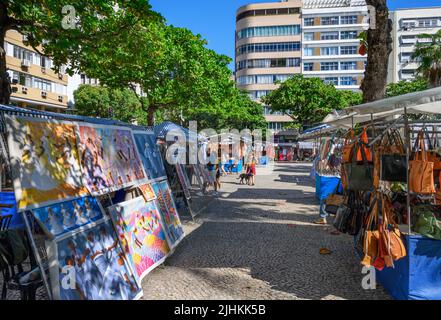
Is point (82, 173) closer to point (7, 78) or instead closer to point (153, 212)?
point (153, 212)

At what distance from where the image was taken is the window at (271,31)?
6744cm

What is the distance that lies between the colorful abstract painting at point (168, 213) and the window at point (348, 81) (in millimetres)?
60299

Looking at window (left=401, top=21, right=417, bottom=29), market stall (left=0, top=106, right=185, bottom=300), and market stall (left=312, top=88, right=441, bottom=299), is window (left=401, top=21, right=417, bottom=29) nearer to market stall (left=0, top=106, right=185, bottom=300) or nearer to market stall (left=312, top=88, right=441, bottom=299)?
market stall (left=312, top=88, right=441, bottom=299)

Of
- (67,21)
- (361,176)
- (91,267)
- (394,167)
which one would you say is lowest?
(91,267)

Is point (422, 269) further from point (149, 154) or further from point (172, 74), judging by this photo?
point (172, 74)

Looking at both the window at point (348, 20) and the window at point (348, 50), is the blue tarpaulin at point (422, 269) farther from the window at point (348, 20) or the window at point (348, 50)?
the window at point (348, 20)

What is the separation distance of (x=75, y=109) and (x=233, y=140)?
77.2 ft

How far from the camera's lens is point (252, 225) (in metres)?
9.76

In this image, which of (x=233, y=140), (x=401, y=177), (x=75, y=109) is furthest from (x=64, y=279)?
(x=75, y=109)

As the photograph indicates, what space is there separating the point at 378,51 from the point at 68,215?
24.7ft

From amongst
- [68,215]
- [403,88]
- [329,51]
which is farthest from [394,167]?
[329,51]

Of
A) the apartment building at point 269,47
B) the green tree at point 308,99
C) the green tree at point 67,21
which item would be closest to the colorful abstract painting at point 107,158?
the green tree at point 67,21

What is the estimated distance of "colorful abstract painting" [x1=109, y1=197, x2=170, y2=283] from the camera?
5113 millimetres

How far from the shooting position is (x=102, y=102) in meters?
41.3
